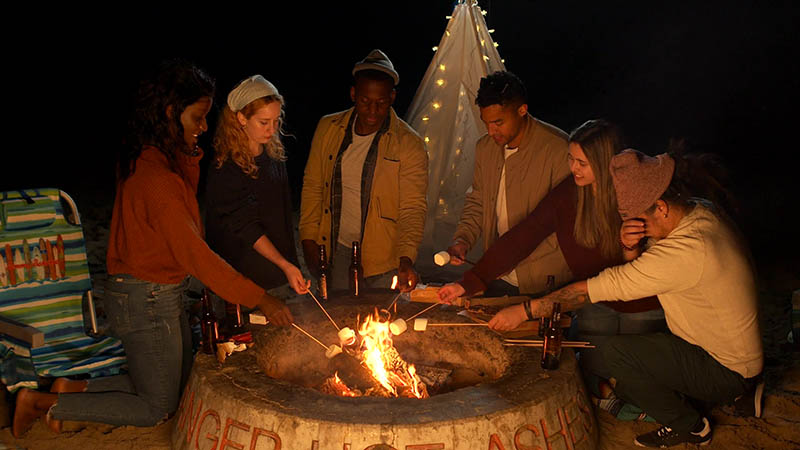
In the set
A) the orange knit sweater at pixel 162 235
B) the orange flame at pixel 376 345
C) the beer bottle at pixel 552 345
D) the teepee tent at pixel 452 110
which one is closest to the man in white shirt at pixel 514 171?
the orange flame at pixel 376 345

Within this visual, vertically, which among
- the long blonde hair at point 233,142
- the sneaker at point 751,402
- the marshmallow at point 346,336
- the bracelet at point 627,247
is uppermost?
the long blonde hair at point 233,142

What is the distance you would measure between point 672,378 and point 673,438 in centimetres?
38

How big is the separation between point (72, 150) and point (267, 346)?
13670 millimetres

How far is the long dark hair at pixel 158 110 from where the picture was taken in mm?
3291

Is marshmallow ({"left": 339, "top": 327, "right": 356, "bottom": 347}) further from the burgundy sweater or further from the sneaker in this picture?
the sneaker

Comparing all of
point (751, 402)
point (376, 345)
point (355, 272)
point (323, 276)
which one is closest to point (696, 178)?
point (751, 402)

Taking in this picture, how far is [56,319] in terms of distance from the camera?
4172mm

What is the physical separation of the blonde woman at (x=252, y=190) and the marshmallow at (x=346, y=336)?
1.38 feet

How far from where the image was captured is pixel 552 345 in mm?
3381

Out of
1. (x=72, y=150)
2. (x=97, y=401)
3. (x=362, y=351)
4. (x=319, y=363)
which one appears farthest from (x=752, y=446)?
(x=72, y=150)

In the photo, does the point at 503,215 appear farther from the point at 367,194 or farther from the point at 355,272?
the point at 355,272

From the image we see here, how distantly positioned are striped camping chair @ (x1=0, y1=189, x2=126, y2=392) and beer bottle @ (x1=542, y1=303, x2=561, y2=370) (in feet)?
9.00

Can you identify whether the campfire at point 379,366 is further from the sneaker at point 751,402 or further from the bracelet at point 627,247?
the sneaker at point 751,402

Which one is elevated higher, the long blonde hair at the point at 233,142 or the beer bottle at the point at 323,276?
the long blonde hair at the point at 233,142
